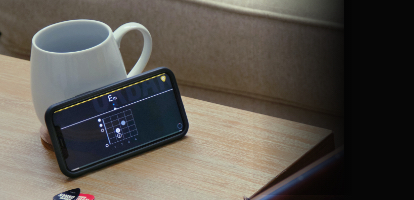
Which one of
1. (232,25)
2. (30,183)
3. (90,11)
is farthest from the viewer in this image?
(90,11)

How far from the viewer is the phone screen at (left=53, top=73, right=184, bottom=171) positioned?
0.46 meters

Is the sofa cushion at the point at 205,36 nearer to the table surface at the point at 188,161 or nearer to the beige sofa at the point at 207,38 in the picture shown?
the beige sofa at the point at 207,38

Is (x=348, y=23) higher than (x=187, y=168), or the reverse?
(x=348, y=23)

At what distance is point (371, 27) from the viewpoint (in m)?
0.15

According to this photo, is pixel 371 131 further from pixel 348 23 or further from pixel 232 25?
pixel 232 25

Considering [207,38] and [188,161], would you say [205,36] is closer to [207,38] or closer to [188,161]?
[207,38]

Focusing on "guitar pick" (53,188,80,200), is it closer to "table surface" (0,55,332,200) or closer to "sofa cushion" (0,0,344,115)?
"table surface" (0,55,332,200)

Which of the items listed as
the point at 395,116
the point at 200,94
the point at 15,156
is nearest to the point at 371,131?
the point at 395,116

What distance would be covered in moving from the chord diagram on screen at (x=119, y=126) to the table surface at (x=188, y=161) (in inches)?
1.2

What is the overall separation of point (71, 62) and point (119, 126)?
0.09m

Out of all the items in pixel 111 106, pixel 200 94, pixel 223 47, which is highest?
pixel 111 106

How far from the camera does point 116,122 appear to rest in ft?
1.58

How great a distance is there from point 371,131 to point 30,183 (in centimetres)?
40

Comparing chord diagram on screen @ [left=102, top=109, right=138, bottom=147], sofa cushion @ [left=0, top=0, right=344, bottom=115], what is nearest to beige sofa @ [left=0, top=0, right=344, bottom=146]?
sofa cushion @ [left=0, top=0, right=344, bottom=115]
